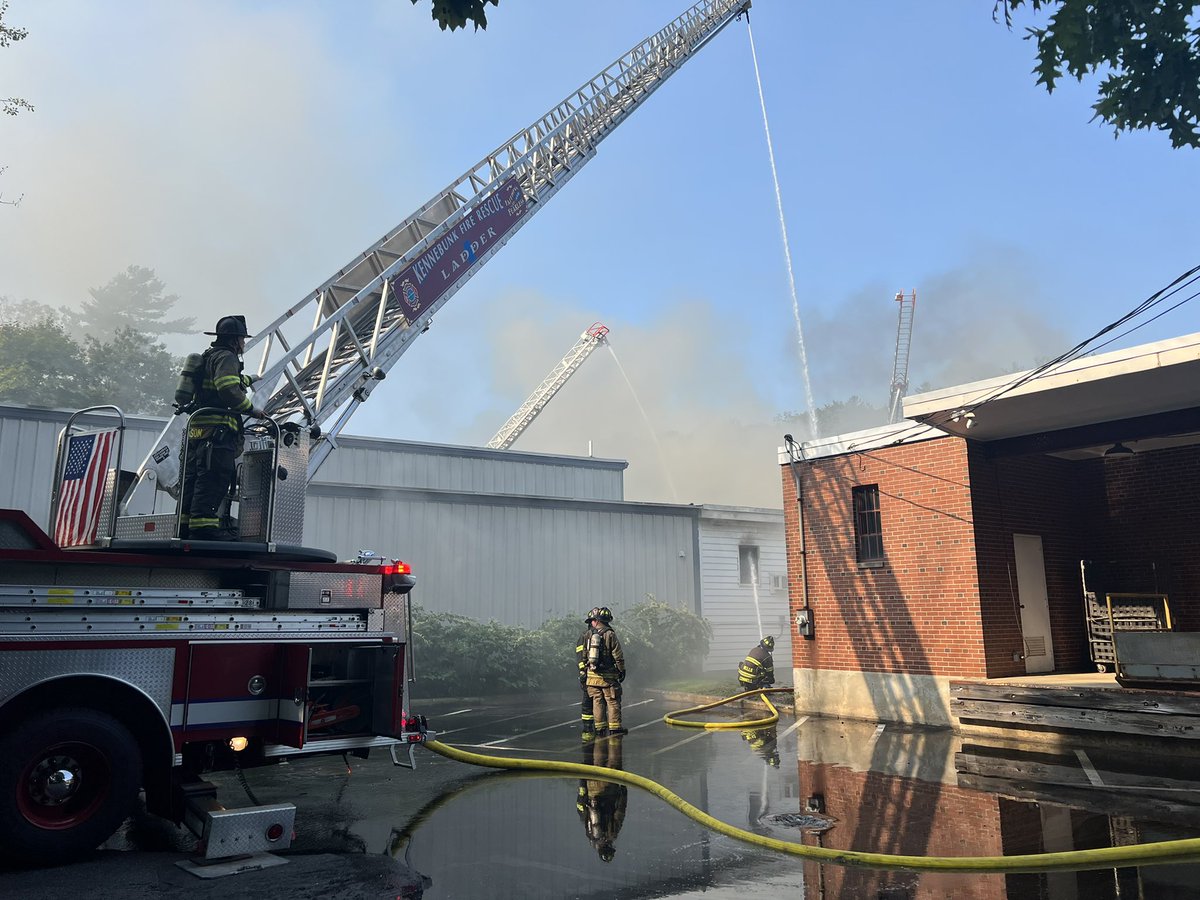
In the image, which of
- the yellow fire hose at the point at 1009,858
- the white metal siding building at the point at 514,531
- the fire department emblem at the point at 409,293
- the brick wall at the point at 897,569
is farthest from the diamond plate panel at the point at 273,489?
the white metal siding building at the point at 514,531

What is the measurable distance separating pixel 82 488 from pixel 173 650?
5.47 ft

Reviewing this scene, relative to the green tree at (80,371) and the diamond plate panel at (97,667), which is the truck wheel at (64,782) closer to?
the diamond plate panel at (97,667)

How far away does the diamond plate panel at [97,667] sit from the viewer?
4699 millimetres

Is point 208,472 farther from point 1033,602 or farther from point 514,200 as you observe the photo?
point 1033,602

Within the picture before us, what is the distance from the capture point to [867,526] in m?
12.4

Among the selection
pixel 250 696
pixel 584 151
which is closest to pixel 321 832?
pixel 250 696

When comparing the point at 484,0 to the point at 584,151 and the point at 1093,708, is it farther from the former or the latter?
the point at 1093,708

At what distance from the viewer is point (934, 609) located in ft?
37.1

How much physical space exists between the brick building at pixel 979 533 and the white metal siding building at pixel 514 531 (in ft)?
23.9

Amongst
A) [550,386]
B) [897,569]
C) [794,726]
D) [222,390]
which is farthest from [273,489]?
[550,386]

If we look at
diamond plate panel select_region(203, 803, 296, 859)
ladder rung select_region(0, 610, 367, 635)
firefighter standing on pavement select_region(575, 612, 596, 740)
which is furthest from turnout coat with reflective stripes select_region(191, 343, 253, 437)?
firefighter standing on pavement select_region(575, 612, 596, 740)

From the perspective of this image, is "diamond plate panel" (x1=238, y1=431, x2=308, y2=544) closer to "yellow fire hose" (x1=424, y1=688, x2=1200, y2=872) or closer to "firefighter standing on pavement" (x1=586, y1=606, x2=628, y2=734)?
"yellow fire hose" (x1=424, y1=688, x2=1200, y2=872)

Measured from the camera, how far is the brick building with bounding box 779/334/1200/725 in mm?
10727

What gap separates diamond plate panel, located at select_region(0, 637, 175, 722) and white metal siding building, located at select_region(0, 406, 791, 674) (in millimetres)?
11695
